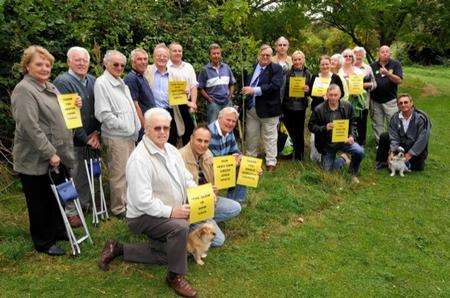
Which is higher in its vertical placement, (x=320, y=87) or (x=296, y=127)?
(x=320, y=87)

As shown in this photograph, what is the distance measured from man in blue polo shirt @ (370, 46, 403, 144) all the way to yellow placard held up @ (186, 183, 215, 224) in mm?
5510

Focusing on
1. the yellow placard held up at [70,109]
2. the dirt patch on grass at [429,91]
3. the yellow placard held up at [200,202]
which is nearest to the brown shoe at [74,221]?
the yellow placard held up at [70,109]

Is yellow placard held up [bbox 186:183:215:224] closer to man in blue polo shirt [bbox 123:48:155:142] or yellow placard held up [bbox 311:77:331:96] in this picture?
man in blue polo shirt [bbox 123:48:155:142]

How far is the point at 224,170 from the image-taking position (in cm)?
514

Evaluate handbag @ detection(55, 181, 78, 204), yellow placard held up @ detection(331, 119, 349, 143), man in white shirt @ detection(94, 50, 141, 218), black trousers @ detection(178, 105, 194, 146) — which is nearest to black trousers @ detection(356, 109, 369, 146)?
yellow placard held up @ detection(331, 119, 349, 143)

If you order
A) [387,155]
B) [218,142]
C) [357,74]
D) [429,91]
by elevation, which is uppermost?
[357,74]

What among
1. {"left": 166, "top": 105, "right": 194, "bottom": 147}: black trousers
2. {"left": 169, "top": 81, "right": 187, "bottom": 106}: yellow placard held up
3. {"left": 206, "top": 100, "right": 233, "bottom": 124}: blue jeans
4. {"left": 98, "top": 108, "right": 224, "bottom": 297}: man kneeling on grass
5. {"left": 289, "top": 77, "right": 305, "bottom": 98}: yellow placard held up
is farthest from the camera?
{"left": 289, "top": 77, "right": 305, "bottom": 98}: yellow placard held up

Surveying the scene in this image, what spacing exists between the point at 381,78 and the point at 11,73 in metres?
6.50

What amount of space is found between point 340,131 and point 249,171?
220cm

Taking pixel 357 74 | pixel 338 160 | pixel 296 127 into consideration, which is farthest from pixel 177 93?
pixel 357 74

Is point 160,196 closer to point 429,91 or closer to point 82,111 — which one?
point 82,111

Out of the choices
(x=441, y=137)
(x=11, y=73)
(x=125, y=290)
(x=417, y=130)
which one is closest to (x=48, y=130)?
(x=125, y=290)

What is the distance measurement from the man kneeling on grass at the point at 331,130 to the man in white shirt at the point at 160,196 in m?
3.59

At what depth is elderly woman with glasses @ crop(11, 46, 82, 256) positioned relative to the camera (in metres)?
4.26
